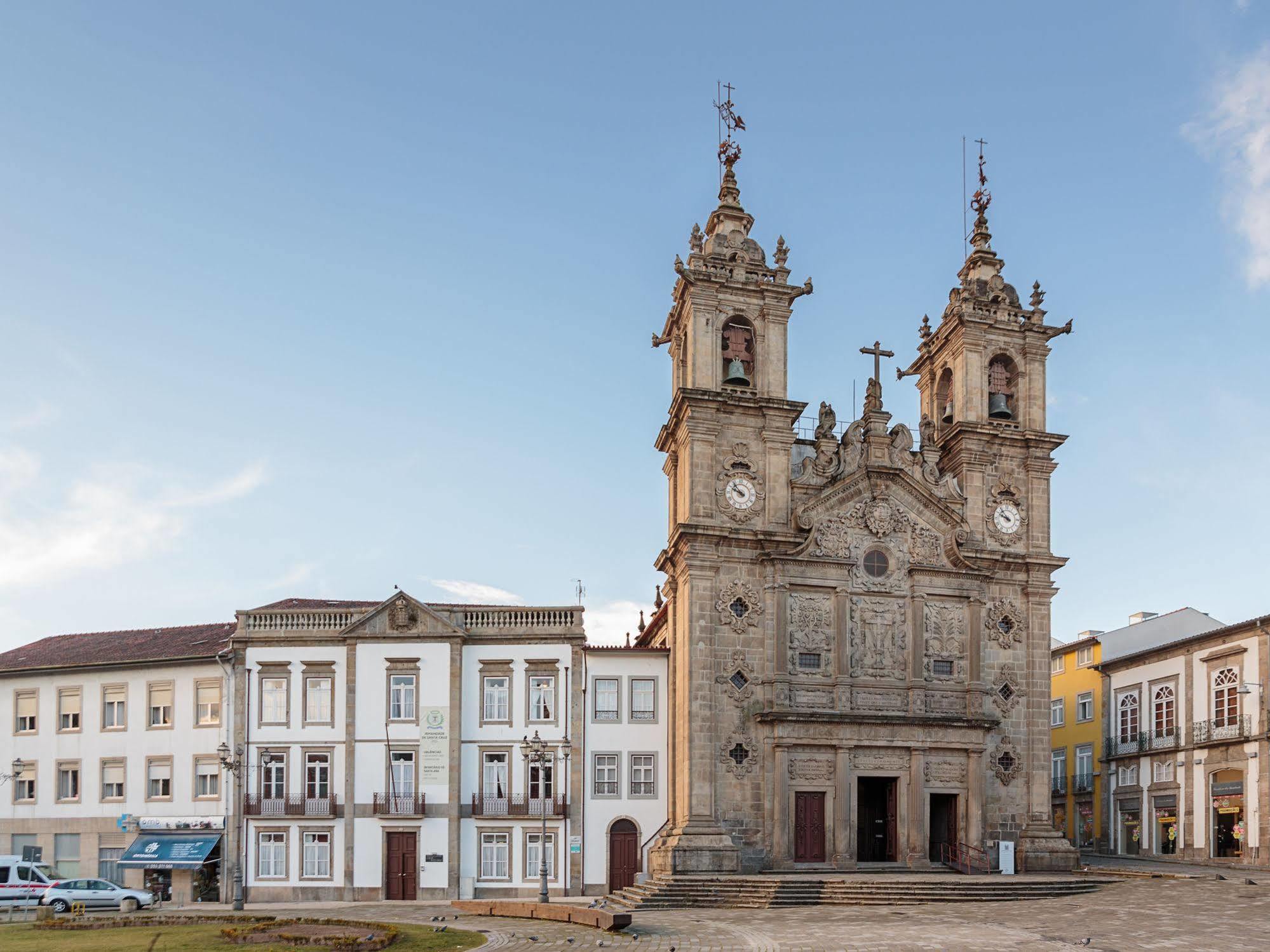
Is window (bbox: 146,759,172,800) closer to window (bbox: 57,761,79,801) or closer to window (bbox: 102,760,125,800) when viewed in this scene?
window (bbox: 102,760,125,800)

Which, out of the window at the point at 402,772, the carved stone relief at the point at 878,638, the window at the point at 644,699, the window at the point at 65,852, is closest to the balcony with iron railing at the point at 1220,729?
the carved stone relief at the point at 878,638

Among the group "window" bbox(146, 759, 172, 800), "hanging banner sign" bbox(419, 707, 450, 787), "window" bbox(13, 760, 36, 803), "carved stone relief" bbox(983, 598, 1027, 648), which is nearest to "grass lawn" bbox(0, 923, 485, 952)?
"hanging banner sign" bbox(419, 707, 450, 787)

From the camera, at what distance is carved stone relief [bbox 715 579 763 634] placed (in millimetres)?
39656

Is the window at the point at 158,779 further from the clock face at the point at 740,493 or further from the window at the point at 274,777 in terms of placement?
the clock face at the point at 740,493

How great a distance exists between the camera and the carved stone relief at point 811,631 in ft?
132

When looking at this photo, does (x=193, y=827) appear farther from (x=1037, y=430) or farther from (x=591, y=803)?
(x=1037, y=430)

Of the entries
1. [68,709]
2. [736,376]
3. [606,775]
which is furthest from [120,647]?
[736,376]

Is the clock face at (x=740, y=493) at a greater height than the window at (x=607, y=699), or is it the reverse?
the clock face at (x=740, y=493)

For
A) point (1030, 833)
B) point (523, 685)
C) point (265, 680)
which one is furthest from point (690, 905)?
point (265, 680)

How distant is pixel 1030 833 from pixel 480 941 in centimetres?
2154

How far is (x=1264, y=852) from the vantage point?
4344 centimetres

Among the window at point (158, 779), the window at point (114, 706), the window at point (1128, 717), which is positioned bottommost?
the window at point (158, 779)

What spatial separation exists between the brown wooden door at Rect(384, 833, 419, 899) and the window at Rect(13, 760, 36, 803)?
42.5 ft

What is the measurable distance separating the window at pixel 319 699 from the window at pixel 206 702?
3.16 m
